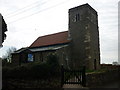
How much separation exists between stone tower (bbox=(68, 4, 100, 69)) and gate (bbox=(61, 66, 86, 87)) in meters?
12.4

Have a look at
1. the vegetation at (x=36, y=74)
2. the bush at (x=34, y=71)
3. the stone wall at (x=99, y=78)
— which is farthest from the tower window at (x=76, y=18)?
Answer: the vegetation at (x=36, y=74)

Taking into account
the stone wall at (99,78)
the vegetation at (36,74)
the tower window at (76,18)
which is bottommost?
the stone wall at (99,78)

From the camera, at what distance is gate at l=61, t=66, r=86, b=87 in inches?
645

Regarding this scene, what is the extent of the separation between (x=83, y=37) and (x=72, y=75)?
44.7ft

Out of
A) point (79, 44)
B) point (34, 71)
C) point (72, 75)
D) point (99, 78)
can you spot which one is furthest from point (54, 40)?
point (34, 71)

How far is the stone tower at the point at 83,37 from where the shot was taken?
2956 cm

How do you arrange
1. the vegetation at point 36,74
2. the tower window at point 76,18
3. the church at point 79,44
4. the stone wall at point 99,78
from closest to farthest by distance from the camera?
the vegetation at point 36,74
the stone wall at point 99,78
the church at point 79,44
the tower window at point 76,18

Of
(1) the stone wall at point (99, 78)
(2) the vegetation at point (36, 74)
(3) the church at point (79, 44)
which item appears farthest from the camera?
(3) the church at point (79, 44)

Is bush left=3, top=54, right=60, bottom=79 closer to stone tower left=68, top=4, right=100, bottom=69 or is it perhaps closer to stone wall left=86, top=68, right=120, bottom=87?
stone wall left=86, top=68, right=120, bottom=87

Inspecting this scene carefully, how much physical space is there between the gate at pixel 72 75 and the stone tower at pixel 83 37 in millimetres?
12401

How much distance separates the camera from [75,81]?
16.9m

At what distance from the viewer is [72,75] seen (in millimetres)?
17719

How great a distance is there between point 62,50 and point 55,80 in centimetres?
1219

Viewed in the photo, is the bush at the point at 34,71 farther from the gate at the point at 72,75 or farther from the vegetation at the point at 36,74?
the gate at the point at 72,75
